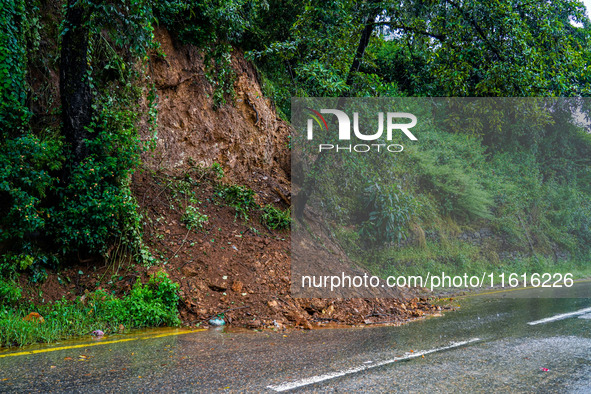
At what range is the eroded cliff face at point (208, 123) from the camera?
10.7 metres

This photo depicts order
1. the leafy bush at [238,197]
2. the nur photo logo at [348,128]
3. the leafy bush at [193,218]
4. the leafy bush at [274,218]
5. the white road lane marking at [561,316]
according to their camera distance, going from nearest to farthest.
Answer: the white road lane marking at [561,316] < the leafy bush at [193,218] < the nur photo logo at [348,128] < the leafy bush at [274,218] < the leafy bush at [238,197]

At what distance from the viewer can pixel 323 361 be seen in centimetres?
478

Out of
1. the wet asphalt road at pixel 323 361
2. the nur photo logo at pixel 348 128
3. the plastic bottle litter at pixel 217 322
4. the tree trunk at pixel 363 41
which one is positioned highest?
the tree trunk at pixel 363 41

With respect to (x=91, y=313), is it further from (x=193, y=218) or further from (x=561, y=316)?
(x=561, y=316)

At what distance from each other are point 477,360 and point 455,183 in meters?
14.6

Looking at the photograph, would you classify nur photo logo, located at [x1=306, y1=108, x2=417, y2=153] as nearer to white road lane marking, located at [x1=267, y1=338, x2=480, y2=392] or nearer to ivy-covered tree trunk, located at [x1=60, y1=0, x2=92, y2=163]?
ivy-covered tree trunk, located at [x1=60, y1=0, x2=92, y2=163]

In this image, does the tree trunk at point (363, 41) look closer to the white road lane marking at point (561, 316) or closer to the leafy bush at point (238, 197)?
the leafy bush at point (238, 197)

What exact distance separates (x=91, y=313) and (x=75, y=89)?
11.6 feet

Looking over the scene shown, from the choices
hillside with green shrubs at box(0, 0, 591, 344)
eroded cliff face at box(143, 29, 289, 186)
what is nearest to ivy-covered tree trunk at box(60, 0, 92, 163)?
hillside with green shrubs at box(0, 0, 591, 344)

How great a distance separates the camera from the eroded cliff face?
1067cm

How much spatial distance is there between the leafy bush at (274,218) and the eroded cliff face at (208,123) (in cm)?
140

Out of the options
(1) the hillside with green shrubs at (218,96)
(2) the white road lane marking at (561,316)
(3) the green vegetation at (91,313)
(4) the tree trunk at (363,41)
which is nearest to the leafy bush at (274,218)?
(1) the hillside with green shrubs at (218,96)

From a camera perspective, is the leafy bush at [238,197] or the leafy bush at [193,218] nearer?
the leafy bush at [193,218]

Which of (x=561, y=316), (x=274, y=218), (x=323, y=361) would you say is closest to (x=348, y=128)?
(x=274, y=218)
